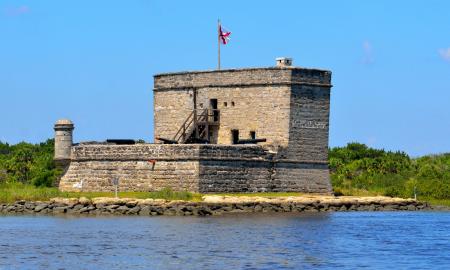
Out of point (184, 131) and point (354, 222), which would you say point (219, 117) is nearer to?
point (184, 131)

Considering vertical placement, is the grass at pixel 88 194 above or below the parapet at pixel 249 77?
below

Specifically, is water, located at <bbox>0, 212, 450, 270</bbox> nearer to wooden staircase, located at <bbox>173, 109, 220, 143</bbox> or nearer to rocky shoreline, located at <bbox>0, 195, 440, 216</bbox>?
rocky shoreline, located at <bbox>0, 195, 440, 216</bbox>

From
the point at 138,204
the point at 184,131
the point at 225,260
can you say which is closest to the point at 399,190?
the point at 184,131

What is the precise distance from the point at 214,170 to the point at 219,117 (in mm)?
4971

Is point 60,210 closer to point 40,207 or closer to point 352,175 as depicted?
point 40,207

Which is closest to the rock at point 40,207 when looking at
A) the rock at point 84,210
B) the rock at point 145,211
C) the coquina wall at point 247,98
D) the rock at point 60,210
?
the rock at point 60,210

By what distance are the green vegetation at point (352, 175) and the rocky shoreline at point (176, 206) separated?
49.1 inches

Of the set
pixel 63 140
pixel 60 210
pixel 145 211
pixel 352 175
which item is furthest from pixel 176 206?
pixel 352 175

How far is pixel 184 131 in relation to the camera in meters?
54.7

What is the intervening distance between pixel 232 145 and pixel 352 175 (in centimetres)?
1389

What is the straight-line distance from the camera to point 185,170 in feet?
162

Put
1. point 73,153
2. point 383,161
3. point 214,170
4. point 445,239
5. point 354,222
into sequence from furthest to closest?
1. point 383,161
2. point 73,153
3. point 214,170
4. point 354,222
5. point 445,239

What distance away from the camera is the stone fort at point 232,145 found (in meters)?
49.8

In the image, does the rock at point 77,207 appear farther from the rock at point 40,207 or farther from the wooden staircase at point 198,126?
the wooden staircase at point 198,126
